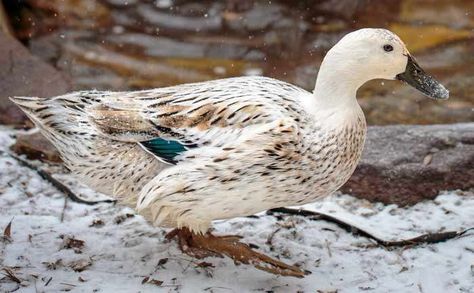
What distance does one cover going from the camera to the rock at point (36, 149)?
558 centimetres

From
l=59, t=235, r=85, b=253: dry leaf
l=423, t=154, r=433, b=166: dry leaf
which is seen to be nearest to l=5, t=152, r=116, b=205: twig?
l=59, t=235, r=85, b=253: dry leaf

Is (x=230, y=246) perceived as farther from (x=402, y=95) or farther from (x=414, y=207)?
(x=402, y=95)

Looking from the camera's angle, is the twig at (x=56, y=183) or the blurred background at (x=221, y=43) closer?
the twig at (x=56, y=183)

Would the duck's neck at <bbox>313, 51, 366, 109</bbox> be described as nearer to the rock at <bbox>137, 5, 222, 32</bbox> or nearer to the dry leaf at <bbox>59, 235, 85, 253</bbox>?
the dry leaf at <bbox>59, 235, 85, 253</bbox>

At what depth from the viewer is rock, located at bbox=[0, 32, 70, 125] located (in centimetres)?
615

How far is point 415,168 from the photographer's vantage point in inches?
202

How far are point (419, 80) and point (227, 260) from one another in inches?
54.2

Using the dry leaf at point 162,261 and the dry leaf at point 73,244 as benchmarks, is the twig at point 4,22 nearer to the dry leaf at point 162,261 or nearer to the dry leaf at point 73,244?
the dry leaf at point 73,244

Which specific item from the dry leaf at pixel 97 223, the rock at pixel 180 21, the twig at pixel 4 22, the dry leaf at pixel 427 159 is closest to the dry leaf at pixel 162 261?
the dry leaf at pixel 97 223

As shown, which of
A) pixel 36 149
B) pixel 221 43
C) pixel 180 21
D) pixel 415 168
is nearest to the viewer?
pixel 415 168

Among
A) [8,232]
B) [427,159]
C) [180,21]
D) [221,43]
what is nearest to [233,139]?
[8,232]

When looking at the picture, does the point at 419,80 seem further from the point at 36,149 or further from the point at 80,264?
the point at 36,149

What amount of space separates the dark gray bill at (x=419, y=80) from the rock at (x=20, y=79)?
3.16 m

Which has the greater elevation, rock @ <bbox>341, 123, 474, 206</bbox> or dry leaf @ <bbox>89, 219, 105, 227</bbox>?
rock @ <bbox>341, 123, 474, 206</bbox>
